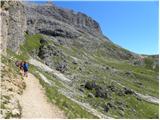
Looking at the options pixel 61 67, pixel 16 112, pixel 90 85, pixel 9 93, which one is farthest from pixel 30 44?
pixel 16 112

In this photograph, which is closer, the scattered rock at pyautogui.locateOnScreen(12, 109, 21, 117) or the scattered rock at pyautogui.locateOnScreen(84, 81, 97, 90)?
the scattered rock at pyautogui.locateOnScreen(12, 109, 21, 117)

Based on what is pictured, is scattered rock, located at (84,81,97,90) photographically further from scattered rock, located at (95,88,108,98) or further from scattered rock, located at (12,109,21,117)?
scattered rock, located at (12,109,21,117)

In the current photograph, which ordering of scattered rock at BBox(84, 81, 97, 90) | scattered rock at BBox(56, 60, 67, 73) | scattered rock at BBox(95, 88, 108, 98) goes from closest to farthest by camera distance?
scattered rock at BBox(95, 88, 108, 98) → scattered rock at BBox(84, 81, 97, 90) → scattered rock at BBox(56, 60, 67, 73)

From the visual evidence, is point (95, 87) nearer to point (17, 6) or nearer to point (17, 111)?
point (17, 6)

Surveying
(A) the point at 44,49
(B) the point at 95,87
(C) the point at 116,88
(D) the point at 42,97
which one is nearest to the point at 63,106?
(D) the point at 42,97

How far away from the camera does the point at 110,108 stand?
83.2m

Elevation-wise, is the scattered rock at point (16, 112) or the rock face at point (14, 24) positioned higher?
the rock face at point (14, 24)

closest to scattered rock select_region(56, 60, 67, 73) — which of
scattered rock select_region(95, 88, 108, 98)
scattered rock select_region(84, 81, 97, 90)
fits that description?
scattered rock select_region(84, 81, 97, 90)

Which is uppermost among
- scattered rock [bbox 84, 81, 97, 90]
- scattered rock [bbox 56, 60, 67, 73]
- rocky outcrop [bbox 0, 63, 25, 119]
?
scattered rock [bbox 56, 60, 67, 73]

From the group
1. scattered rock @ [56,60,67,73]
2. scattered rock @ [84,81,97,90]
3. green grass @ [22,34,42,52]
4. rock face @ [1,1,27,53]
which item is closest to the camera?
rock face @ [1,1,27,53]

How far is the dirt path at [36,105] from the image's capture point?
123 ft

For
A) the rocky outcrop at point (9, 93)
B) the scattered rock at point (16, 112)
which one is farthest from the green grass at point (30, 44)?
the scattered rock at point (16, 112)

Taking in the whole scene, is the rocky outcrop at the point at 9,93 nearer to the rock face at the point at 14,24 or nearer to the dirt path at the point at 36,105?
the dirt path at the point at 36,105

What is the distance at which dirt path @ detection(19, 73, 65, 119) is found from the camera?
37.3m
